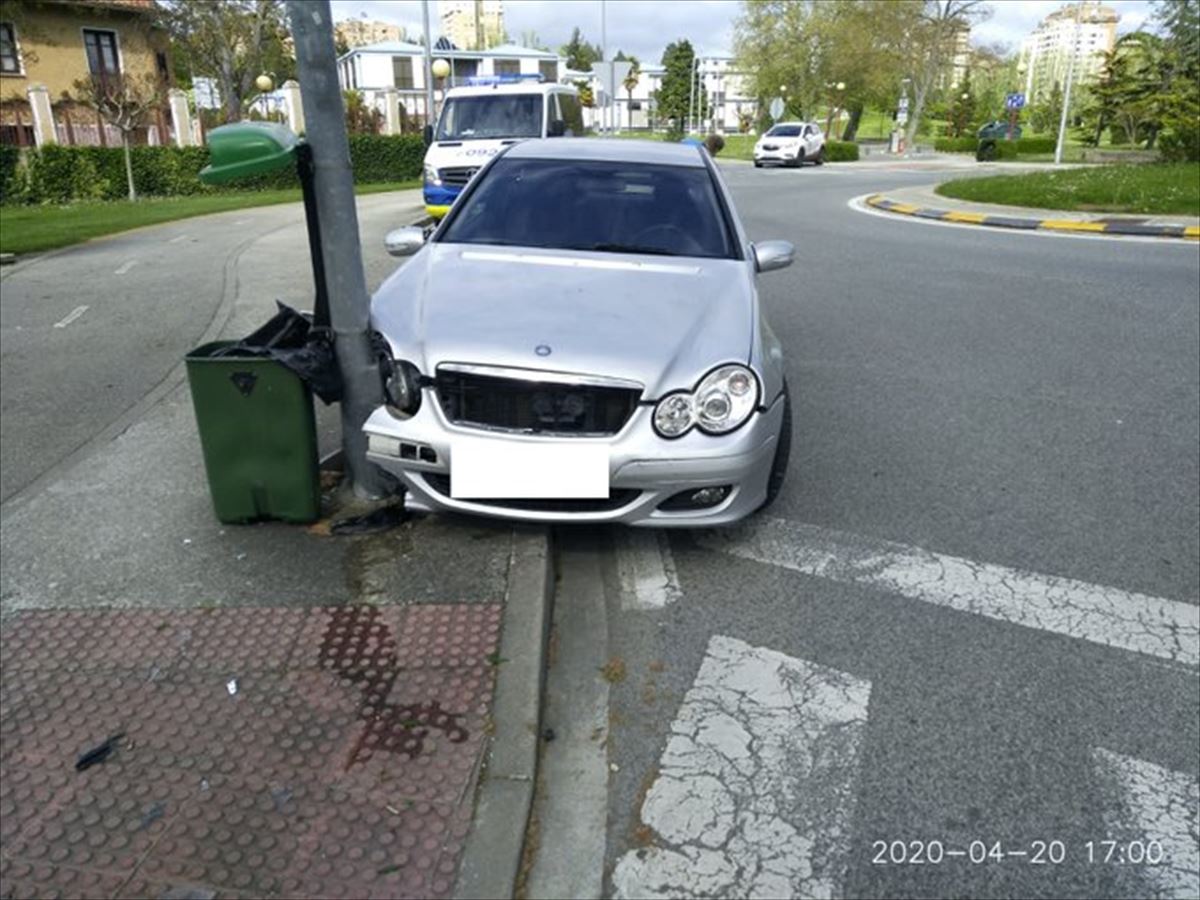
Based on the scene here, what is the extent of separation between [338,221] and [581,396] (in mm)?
1400

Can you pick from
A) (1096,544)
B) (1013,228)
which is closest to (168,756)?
(1096,544)

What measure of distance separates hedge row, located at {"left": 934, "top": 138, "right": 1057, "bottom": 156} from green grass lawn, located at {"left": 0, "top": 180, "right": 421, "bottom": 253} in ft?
115

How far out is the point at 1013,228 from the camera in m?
15.4

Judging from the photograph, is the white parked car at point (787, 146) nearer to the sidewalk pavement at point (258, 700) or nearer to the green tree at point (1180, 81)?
the green tree at point (1180, 81)

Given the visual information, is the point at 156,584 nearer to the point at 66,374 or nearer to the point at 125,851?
the point at 125,851

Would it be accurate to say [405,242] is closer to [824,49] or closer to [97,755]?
[97,755]

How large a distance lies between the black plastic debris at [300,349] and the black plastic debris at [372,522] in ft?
1.72

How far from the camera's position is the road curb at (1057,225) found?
552 inches

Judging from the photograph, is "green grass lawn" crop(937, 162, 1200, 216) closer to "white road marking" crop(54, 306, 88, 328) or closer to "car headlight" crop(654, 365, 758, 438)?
"car headlight" crop(654, 365, 758, 438)

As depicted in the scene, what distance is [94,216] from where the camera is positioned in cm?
1845

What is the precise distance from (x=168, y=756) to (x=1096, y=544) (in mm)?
3860

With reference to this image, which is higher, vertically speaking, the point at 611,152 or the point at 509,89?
the point at 509,89

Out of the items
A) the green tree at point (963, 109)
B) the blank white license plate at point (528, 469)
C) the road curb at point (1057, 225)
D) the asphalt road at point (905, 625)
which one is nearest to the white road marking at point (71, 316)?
the asphalt road at point (905, 625)

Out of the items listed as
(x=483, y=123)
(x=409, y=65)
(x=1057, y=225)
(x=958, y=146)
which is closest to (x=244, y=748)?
(x=483, y=123)
